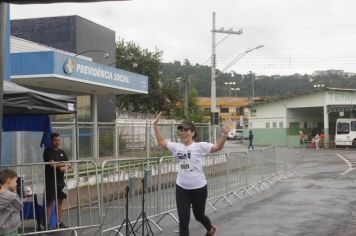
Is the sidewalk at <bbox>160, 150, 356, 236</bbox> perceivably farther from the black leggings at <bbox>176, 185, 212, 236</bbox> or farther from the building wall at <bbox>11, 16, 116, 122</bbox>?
the building wall at <bbox>11, 16, 116, 122</bbox>

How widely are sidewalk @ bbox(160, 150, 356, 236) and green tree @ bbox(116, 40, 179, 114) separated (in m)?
33.7

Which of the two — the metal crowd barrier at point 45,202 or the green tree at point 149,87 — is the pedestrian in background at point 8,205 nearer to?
the metal crowd barrier at point 45,202

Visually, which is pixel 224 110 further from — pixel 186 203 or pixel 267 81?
pixel 186 203

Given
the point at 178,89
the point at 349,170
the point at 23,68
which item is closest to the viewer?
the point at 23,68

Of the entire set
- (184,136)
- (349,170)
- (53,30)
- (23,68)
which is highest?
(53,30)

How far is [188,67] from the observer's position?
252ft

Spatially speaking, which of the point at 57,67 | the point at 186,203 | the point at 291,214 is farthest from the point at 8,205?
the point at 57,67

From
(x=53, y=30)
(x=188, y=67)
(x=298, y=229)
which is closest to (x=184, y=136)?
(x=298, y=229)

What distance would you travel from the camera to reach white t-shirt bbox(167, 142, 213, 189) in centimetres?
798

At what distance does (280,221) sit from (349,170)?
15.6 meters

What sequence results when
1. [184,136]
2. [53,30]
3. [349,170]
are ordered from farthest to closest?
[53,30] < [349,170] < [184,136]

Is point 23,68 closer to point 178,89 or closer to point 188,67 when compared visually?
point 178,89

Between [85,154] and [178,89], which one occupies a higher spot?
[178,89]

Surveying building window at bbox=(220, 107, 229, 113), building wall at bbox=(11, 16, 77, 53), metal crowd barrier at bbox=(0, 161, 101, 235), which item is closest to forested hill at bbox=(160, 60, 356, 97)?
building window at bbox=(220, 107, 229, 113)
